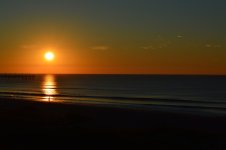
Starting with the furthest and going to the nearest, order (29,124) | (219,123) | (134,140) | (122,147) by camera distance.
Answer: (219,123) < (29,124) < (134,140) < (122,147)

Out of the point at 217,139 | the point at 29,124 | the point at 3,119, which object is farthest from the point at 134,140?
the point at 3,119

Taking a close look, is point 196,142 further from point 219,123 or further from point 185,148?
point 219,123

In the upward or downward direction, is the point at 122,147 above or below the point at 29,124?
below

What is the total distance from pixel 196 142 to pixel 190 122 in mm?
11043

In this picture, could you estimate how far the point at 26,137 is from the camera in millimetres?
16688

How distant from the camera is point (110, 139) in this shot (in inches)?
640

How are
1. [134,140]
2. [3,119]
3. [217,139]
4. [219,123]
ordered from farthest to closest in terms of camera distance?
[219,123] → [3,119] → [217,139] → [134,140]

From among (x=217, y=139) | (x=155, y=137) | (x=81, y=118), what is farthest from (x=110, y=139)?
(x=81, y=118)

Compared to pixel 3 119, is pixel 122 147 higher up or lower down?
lower down

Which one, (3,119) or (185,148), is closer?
(185,148)

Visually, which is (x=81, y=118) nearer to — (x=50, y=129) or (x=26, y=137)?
(x=50, y=129)

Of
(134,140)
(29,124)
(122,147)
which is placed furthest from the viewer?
(29,124)

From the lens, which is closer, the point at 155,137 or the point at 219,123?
the point at 155,137

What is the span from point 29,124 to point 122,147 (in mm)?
8121
